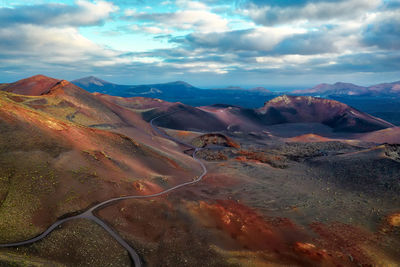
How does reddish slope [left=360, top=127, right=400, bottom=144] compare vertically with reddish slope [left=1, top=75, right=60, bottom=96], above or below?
below

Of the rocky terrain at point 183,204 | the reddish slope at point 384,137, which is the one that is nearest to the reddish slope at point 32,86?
the rocky terrain at point 183,204

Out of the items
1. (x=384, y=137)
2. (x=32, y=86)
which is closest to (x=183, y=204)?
(x=32, y=86)

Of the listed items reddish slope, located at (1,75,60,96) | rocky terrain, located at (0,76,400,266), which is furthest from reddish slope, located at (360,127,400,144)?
reddish slope, located at (1,75,60,96)

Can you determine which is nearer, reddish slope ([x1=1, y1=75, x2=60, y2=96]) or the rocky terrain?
the rocky terrain

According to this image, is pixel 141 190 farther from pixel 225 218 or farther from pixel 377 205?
pixel 377 205

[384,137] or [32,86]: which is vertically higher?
[32,86]

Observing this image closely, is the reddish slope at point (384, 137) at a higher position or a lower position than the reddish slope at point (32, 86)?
lower

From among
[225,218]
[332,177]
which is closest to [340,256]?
[225,218]

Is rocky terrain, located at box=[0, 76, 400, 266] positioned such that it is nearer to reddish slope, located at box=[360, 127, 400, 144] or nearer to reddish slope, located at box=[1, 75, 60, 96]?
reddish slope, located at box=[360, 127, 400, 144]

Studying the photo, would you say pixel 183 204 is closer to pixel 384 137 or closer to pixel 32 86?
pixel 32 86

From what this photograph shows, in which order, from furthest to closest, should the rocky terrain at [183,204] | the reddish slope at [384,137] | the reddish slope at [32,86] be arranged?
1. the reddish slope at [32,86]
2. the reddish slope at [384,137]
3. the rocky terrain at [183,204]

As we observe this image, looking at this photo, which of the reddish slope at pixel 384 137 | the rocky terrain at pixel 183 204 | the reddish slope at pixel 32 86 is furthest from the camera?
the reddish slope at pixel 32 86

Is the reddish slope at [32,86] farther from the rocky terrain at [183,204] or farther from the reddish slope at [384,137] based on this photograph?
the reddish slope at [384,137]
